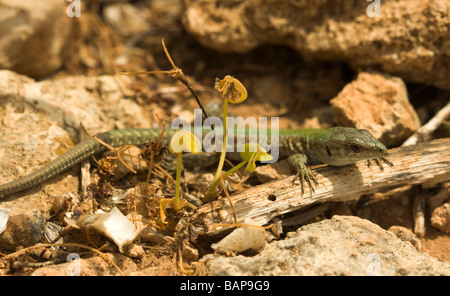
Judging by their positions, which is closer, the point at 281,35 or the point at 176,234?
the point at 176,234

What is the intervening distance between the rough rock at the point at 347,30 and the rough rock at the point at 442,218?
1888mm

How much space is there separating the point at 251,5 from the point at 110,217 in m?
3.65

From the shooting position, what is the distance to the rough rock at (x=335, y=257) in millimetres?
2615

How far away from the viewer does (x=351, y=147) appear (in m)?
3.49

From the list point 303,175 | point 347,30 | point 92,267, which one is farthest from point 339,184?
point 92,267

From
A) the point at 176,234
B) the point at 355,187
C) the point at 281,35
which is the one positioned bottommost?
the point at 176,234

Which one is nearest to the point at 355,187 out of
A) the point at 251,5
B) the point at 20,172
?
the point at 251,5

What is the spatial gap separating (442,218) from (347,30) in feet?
8.46

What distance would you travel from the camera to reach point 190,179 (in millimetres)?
4066

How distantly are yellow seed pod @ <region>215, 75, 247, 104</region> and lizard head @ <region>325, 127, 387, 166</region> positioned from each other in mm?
1263

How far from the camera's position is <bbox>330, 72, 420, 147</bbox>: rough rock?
164 inches

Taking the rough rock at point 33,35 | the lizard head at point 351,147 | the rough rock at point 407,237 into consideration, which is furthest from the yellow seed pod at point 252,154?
the rough rock at point 33,35
